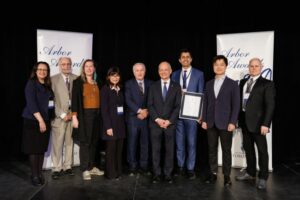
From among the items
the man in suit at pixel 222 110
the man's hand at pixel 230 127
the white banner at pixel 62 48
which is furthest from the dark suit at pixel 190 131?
the white banner at pixel 62 48

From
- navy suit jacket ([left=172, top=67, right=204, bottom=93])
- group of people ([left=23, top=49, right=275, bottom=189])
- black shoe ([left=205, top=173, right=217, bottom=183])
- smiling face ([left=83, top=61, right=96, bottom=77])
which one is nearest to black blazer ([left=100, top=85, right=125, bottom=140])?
group of people ([left=23, top=49, right=275, bottom=189])

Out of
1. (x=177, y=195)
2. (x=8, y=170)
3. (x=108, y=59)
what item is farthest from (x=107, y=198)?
(x=108, y=59)

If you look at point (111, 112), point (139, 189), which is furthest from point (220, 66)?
point (139, 189)

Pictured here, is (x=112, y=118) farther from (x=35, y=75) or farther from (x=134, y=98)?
(x=35, y=75)

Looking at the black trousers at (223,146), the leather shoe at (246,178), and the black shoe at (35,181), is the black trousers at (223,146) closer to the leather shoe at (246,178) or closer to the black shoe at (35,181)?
the leather shoe at (246,178)

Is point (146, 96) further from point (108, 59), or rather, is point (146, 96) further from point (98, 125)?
point (108, 59)

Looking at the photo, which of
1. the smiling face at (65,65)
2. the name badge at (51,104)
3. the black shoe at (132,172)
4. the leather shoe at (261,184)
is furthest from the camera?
the black shoe at (132,172)

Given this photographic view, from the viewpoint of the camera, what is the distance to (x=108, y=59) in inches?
190

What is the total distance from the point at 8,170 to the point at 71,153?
39.9 inches

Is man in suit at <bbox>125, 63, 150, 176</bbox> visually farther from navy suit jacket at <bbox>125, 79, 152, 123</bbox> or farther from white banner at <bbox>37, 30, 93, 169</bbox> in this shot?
white banner at <bbox>37, 30, 93, 169</bbox>

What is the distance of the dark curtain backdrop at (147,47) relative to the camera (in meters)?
4.73

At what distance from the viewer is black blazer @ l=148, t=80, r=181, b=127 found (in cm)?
366

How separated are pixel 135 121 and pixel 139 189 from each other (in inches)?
34.6

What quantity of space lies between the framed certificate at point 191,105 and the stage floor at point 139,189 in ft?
2.67
